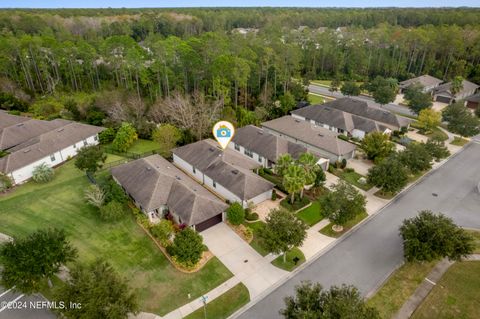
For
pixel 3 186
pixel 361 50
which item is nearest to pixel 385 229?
pixel 3 186

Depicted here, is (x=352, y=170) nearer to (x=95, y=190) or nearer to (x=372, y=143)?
(x=372, y=143)

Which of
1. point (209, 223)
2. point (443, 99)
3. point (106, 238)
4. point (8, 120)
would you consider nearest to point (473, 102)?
point (443, 99)

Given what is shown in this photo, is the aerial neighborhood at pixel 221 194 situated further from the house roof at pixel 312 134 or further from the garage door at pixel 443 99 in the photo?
the garage door at pixel 443 99

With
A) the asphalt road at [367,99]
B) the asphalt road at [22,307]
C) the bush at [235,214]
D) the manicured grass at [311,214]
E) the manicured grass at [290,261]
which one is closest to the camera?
the asphalt road at [22,307]

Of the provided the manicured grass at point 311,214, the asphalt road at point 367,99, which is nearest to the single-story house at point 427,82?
the asphalt road at point 367,99

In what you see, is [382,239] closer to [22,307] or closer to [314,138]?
[314,138]

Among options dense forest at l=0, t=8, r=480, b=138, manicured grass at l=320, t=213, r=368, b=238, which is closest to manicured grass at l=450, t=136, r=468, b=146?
dense forest at l=0, t=8, r=480, b=138

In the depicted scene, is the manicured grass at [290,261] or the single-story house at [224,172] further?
the single-story house at [224,172]
